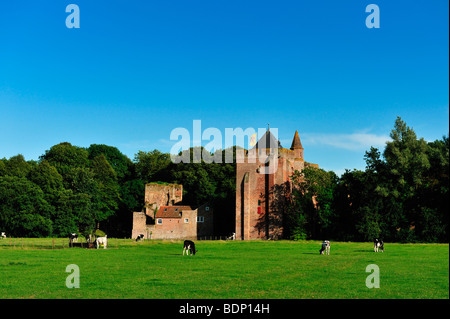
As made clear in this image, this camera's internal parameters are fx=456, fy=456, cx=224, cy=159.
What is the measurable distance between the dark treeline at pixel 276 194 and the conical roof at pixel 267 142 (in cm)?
668

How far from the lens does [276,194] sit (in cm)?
6519

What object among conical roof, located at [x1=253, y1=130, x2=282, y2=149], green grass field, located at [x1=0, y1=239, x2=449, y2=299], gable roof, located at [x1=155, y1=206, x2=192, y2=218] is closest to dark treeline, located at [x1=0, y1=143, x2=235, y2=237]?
gable roof, located at [x1=155, y1=206, x2=192, y2=218]

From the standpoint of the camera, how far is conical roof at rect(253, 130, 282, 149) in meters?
70.2

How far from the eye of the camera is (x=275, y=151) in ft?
225

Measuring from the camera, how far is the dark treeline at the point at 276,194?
53.1 meters

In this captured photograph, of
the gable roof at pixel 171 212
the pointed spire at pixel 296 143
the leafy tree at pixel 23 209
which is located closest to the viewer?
the leafy tree at pixel 23 209

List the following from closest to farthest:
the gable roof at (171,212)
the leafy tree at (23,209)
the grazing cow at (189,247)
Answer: the grazing cow at (189,247), the leafy tree at (23,209), the gable roof at (171,212)

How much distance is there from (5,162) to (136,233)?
23.6 metres

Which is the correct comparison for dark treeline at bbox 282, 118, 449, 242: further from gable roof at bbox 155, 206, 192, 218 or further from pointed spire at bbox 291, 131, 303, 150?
gable roof at bbox 155, 206, 192, 218

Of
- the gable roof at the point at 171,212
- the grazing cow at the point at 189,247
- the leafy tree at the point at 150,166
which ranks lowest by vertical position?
the grazing cow at the point at 189,247

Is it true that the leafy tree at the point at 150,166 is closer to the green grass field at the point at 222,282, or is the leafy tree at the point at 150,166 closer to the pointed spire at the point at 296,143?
the pointed spire at the point at 296,143

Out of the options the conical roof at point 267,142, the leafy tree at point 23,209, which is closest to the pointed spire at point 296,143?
the conical roof at point 267,142

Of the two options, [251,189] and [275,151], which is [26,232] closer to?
[251,189]

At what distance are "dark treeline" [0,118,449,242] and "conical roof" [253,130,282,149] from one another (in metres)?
6.68
